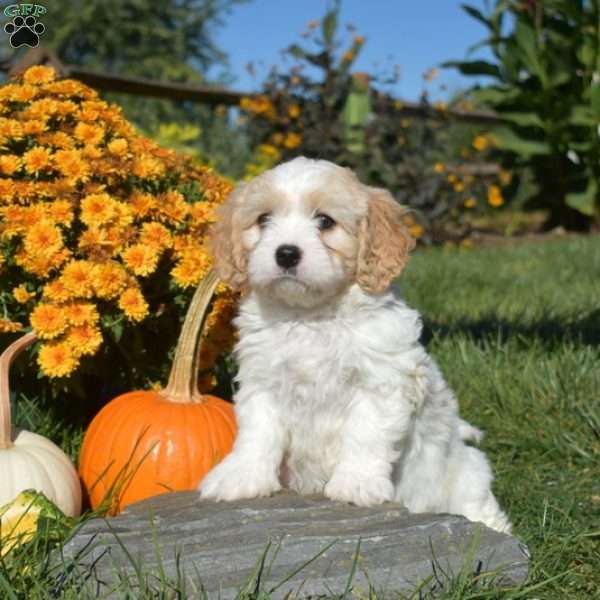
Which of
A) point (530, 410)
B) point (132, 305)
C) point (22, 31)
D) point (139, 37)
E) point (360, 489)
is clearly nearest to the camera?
point (360, 489)

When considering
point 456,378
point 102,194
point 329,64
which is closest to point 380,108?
point 329,64

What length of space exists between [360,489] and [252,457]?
1.21 ft

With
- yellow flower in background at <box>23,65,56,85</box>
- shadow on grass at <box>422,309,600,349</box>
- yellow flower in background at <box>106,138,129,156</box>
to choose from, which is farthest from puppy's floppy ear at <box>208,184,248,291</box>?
shadow on grass at <box>422,309,600,349</box>

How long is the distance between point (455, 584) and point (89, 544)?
3.21 ft

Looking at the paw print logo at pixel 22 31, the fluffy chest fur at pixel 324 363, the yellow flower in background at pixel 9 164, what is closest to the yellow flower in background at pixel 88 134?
the yellow flower in background at pixel 9 164

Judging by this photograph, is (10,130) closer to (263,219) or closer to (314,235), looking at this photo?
(263,219)

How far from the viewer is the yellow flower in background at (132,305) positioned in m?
3.30

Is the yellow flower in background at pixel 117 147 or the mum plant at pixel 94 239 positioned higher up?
the yellow flower in background at pixel 117 147

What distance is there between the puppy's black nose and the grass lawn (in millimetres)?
998

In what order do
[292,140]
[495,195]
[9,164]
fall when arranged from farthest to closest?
1. [495,195]
2. [292,140]
3. [9,164]

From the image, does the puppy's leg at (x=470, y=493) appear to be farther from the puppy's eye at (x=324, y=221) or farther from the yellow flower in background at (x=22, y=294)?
the yellow flower in background at (x=22, y=294)

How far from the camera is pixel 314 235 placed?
9.36 feet

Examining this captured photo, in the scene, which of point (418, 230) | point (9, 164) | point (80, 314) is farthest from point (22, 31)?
point (418, 230)

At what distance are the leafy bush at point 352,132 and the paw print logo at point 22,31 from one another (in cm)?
529
